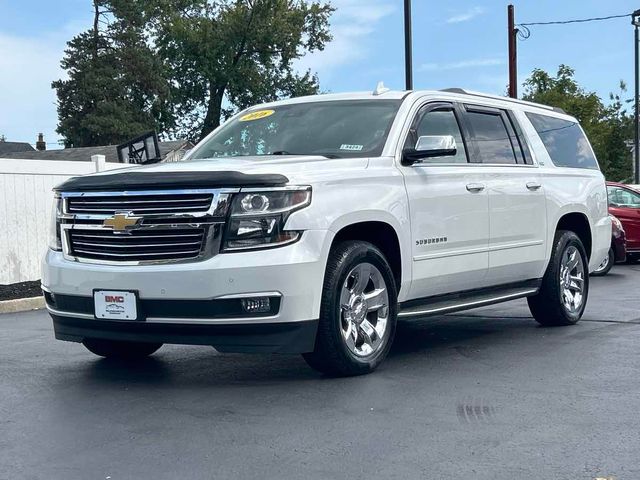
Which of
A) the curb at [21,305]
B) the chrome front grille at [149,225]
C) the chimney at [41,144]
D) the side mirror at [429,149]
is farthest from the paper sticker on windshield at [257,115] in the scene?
the chimney at [41,144]

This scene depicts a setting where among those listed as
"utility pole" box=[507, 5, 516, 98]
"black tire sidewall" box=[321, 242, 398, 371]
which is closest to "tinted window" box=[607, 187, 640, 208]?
"utility pole" box=[507, 5, 516, 98]

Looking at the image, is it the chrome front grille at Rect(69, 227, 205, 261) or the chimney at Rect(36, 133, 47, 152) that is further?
the chimney at Rect(36, 133, 47, 152)

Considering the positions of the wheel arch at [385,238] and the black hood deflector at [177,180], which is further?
the wheel arch at [385,238]

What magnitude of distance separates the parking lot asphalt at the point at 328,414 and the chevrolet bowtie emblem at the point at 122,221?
101 centimetres

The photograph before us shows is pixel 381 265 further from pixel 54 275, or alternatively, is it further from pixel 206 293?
pixel 54 275

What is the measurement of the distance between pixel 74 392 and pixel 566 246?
188 inches

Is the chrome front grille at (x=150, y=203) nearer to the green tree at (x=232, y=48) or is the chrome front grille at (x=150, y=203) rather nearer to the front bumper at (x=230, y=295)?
the front bumper at (x=230, y=295)

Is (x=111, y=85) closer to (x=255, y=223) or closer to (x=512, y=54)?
(x=512, y=54)

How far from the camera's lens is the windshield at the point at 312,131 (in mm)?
6617

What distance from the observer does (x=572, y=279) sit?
8.69 m

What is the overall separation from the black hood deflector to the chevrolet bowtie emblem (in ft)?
0.55

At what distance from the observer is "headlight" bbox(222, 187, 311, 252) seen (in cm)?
541

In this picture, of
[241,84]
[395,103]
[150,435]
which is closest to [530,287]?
[395,103]

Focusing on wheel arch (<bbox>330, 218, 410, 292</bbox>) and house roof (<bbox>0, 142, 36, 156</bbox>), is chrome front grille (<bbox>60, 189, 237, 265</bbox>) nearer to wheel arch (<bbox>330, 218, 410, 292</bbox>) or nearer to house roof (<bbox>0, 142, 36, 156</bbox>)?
wheel arch (<bbox>330, 218, 410, 292</bbox>)
